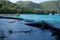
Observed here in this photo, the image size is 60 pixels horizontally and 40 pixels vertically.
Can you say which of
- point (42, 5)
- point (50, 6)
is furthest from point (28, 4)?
point (50, 6)

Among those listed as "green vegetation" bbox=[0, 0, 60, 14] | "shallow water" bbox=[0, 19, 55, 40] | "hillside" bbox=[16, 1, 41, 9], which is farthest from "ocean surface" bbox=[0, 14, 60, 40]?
"hillside" bbox=[16, 1, 41, 9]

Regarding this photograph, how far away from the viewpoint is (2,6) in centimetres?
894

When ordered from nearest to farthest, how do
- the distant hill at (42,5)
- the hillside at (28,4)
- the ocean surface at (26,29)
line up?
the ocean surface at (26,29) → the distant hill at (42,5) → the hillside at (28,4)

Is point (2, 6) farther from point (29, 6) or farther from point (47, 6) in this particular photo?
point (47, 6)

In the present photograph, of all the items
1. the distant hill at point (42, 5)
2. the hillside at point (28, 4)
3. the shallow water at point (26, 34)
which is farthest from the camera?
the hillside at point (28, 4)

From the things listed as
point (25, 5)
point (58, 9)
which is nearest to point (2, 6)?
point (25, 5)

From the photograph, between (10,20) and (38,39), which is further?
(10,20)

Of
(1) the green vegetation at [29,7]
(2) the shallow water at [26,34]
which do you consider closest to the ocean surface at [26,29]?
(2) the shallow water at [26,34]

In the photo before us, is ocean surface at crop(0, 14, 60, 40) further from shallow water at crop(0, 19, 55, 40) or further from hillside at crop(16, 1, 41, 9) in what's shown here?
hillside at crop(16, 1, 41, 9)

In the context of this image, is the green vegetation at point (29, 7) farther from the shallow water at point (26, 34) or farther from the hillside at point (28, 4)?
the shallow water at point (26, 34)

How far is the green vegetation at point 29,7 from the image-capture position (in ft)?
26.0

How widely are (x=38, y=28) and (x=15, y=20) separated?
2.91 meters

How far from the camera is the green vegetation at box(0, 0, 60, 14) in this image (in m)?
7.92

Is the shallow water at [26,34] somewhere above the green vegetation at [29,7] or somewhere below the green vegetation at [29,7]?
below
